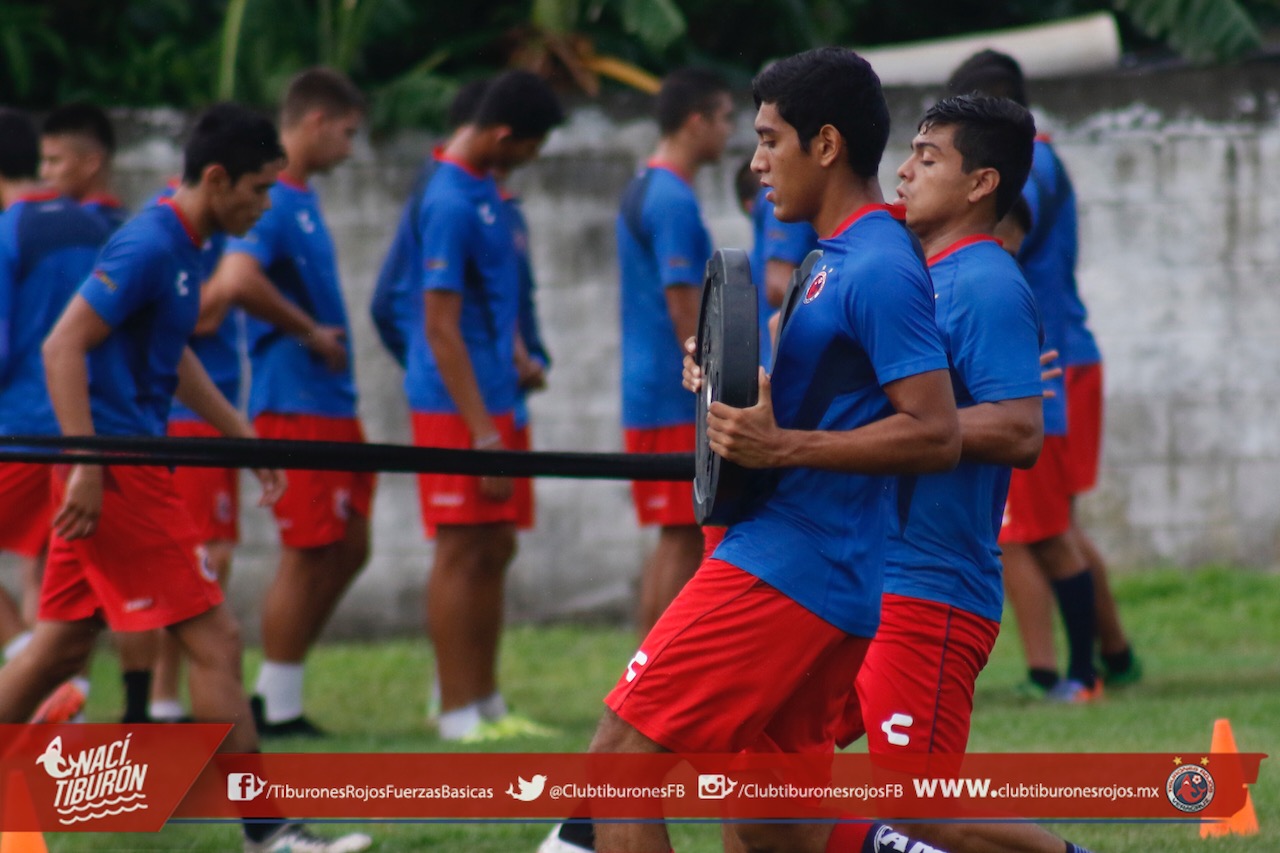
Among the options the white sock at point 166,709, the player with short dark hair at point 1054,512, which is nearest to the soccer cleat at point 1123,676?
the player with short dark hair at point 1054,512

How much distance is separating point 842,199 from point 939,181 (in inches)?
22.2

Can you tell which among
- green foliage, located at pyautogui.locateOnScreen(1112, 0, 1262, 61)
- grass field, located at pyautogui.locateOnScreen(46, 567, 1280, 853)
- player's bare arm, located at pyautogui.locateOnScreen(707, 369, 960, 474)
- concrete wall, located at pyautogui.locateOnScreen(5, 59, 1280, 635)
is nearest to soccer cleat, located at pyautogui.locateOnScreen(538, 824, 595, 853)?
grass field, located at pyautogui.locateOnScreen(46, 567, 1280, 853)

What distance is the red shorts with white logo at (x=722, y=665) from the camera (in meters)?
3.39

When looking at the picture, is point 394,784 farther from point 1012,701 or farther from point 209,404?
point 1012,701

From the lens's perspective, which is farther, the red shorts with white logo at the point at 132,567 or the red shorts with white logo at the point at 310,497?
the red shorts with white logo at the point at 310,497

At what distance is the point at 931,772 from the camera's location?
379 centimetres

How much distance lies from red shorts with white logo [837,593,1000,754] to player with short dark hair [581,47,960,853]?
0.28 m

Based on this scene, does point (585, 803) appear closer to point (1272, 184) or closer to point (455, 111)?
point (455, 111)

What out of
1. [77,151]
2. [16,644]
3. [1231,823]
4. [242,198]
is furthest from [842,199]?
[77,151]

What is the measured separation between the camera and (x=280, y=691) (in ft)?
22.2

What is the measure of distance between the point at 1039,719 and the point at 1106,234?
3238 mm

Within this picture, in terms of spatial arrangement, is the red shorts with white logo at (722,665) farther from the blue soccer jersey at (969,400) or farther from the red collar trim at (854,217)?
the red collar trim at (854,217)

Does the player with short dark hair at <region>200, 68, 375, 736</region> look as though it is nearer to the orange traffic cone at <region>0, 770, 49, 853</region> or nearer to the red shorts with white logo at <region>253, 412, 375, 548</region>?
the red shorts with white logo at <region>253, 412, 375, 548</region>

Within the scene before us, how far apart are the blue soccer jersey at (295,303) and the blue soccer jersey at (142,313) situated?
174cm
